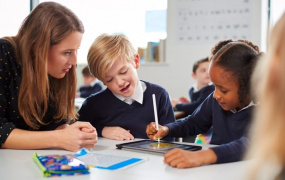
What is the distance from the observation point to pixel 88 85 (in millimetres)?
5469

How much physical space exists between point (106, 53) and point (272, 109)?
4.02 ft

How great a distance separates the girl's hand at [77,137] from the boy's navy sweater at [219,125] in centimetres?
42

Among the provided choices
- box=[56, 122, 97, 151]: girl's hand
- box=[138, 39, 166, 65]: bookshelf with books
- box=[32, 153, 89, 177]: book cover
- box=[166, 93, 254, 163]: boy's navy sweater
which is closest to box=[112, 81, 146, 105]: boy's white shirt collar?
box=[166, 93, 254, 163]: boy's navy sweater

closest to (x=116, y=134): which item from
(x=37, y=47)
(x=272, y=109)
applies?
(x=37, y=47)

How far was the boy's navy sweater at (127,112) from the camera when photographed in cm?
185

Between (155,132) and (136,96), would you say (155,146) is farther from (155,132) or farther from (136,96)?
(136,96)

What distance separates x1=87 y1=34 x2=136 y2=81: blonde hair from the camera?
1.74m

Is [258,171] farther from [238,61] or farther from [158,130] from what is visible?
[158,130]

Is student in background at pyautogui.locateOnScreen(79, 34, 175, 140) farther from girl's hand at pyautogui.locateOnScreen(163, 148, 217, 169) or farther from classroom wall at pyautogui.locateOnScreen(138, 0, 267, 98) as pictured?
classroom wall at pyautogui.locateOnScreen(138, 0, 267, 98)

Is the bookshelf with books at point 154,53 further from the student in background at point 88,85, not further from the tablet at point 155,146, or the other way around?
the tablet at point 155,146

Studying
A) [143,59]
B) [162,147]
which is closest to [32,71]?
[162,147]

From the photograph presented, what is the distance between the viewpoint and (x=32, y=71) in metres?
1.45

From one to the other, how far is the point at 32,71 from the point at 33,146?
1.05ft

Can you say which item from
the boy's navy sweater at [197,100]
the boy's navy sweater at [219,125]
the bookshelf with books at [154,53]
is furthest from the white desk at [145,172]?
the bookshelf with books at [154,53]
